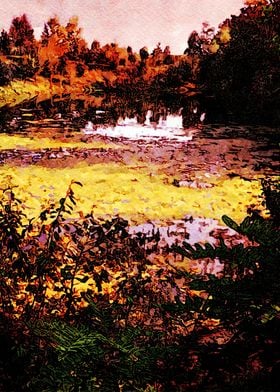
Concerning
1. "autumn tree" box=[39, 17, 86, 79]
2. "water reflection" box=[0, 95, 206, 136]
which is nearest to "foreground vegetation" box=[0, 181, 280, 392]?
"water reflection" box=[0, 95, 206, 136]

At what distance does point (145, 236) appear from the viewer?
5.93 metres

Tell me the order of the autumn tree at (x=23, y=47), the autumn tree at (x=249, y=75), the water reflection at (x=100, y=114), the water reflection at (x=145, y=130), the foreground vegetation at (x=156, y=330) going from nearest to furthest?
the foreground vegetation at (x=156, y=330) → the water reflection at (x=145, y=130) → the water reflection at (x=100, y=114) → the autumn tree at (x=249, y=75) → the autumn tree at (x=23, y=47)

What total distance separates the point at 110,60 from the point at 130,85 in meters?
10.0

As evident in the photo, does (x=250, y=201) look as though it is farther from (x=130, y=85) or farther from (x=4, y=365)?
(x=130, y=85)

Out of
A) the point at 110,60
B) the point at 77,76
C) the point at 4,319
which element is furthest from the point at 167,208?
the point at 110,60

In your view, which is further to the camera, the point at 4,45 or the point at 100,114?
the point at 4,45

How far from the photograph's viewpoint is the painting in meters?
1.36

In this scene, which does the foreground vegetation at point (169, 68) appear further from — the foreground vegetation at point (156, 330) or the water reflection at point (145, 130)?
the foreground vegetation at point (156, 330)

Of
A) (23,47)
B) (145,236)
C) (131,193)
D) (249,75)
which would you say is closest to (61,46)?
(23,47)

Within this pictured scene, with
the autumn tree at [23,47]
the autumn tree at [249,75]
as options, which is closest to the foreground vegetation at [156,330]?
the autumn tree at [249,75]

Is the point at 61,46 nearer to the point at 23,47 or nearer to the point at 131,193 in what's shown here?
the point at 23,47

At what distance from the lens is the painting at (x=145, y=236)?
4.47ft

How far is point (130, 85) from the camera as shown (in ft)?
128

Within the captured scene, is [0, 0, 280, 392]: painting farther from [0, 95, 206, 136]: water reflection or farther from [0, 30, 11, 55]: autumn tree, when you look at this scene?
[0, 30, 11, 55]: autumn tree
